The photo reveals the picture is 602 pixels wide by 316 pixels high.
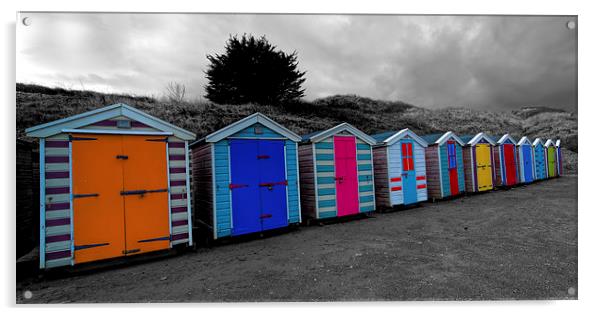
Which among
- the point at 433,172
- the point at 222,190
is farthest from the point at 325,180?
the point at 433,172

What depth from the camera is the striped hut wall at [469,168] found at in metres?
11.4

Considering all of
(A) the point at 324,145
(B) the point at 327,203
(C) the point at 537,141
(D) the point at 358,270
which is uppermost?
(C) the point at 537,141

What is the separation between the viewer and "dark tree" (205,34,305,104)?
5675mm

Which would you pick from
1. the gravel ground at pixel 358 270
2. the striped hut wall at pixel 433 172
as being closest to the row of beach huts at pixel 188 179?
the striped hut wall at pixel 433 172

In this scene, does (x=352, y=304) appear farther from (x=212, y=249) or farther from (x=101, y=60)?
(x=101, y=60)

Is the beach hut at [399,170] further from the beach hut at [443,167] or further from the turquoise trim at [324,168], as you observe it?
the turquoise trim at [324,168]

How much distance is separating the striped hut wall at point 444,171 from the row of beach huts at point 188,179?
0.96 ft

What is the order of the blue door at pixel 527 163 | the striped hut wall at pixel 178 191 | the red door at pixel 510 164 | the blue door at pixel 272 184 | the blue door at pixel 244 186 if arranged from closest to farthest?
the striped hut wall at pixel 178 191 < the blue door at pixel 244 186 < the blue door at pixel 272 184 < the red door at pixel 510 164 < the blue door at pixel 527 163

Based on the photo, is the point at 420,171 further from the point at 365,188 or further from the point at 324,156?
the point at 324,156

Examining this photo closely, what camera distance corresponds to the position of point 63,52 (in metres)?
4.05

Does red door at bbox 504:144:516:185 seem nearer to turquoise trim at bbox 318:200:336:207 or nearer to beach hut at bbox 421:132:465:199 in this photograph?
beach hut at bbox 421:132:465:199

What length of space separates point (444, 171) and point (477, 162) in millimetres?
2192

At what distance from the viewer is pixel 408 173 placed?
368 inches
